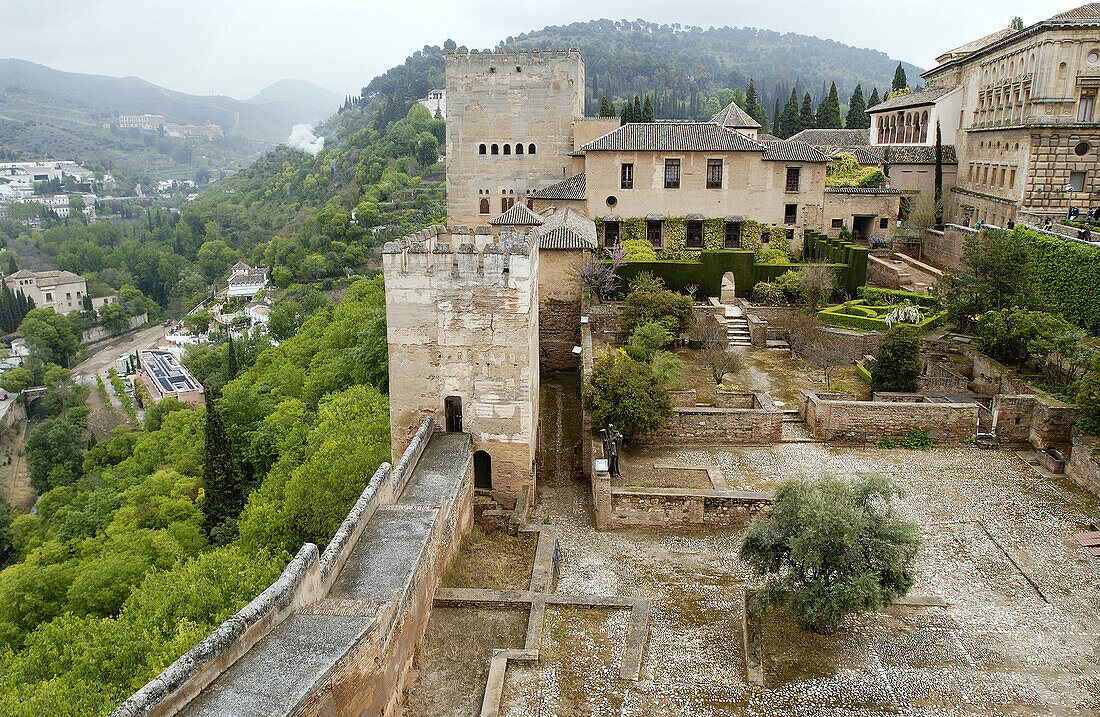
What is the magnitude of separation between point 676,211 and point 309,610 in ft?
82.6

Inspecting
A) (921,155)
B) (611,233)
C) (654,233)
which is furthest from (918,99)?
(611,233)

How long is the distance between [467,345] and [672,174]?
18825 mm

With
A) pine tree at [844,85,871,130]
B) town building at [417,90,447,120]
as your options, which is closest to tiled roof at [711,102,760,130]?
pine tree at [844,85,871,130]

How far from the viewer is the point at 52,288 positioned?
9288cm

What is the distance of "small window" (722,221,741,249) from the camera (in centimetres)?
3139

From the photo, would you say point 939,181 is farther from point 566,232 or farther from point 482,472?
point 482,472

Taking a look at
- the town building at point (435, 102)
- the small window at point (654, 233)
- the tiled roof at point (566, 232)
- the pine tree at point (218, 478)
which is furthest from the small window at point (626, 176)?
the town building at point (435, 102)

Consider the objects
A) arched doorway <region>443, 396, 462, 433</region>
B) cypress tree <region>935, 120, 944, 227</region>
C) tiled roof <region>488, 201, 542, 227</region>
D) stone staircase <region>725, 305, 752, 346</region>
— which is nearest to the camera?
arched doorway <region>443, 396, 462, 433</region>

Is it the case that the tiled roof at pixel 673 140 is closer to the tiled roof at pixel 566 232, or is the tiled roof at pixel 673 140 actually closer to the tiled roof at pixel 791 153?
the tiled roof at pixel 791 153

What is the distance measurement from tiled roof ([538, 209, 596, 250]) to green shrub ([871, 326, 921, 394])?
420 inches

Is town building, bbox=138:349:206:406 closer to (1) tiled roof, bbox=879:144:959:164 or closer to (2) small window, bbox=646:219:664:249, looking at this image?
(2) small window, bbox=646:219:664:249

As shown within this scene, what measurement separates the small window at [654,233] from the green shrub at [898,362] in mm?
12912

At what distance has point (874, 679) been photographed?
10.2 metres

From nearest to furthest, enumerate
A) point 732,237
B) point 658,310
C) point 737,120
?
point 658,310, point 732,237, point 737,120
